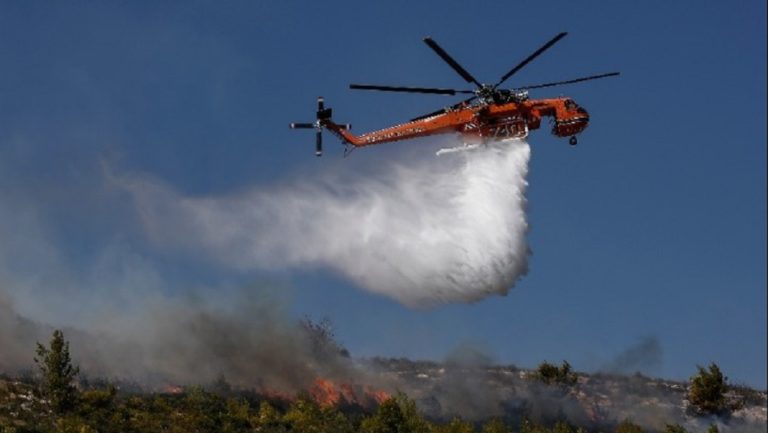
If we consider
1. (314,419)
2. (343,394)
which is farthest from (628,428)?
(314,419)

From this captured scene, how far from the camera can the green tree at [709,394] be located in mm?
96500

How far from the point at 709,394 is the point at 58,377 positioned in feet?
194

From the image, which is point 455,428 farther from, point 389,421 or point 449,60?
point 449,60

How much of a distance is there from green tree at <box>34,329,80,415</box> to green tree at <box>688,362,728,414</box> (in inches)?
2255

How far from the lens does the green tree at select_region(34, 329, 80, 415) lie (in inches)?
2702

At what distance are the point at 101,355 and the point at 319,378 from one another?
62.8 feet

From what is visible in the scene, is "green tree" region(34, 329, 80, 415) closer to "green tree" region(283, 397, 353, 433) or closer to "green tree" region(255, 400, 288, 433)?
"green tree" region(255, 400, 288, 433)

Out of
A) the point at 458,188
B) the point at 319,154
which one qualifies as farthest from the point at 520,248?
the point at 319,154

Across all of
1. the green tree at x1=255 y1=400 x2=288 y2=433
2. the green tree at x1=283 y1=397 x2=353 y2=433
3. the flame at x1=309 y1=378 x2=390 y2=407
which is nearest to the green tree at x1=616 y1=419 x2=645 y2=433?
the flame at x1=309 y1=378 x2=390 y2=407

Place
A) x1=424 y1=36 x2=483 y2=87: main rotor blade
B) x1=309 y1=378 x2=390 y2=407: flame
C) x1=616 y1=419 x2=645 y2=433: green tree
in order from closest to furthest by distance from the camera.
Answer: x1=424 y1=36 x2=483 y2=87: main rotor blade → x1=616 y1=419 x2=645 y2=433: green tree → x1=309 y1=378 x2=390 y2=407: flame

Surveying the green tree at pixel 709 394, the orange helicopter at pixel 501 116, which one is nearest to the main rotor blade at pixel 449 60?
the orange helicopter at pixel 501 116

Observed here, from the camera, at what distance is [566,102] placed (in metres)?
65.6

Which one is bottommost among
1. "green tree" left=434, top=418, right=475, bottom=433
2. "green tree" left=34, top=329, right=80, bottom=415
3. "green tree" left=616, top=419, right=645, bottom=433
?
"green tree" left=434, top=418, right=475, bottom=433

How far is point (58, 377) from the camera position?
6906cm
